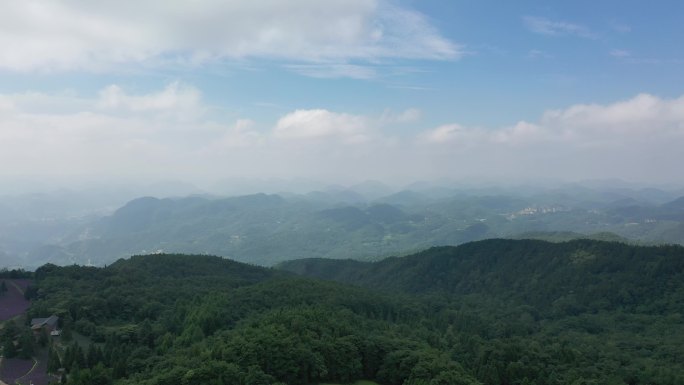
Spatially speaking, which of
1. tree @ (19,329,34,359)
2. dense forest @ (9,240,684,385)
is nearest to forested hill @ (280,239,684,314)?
dense forest @ (9,240,684,385)

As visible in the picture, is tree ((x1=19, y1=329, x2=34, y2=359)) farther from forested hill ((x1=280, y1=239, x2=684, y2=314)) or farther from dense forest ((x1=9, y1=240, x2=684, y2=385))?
forested hill ((x1=280, y1=239, x2=684, y2=314))

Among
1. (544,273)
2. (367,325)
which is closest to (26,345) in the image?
(367,325)

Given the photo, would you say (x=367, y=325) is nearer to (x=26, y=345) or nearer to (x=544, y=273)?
(x=26, y=345)

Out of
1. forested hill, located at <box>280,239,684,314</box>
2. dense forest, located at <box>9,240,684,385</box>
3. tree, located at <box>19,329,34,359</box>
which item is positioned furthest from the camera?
forested hill, located at <box>280,239,684,314</box>

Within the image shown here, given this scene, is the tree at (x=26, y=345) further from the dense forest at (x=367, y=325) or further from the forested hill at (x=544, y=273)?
the forested hill at (x=544, y=273)

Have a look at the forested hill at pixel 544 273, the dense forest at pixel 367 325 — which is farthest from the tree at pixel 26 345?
the forested hill at pixel 544 273

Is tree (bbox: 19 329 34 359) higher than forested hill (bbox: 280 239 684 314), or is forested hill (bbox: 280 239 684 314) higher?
tree (bbox: 19 329 34 359)
